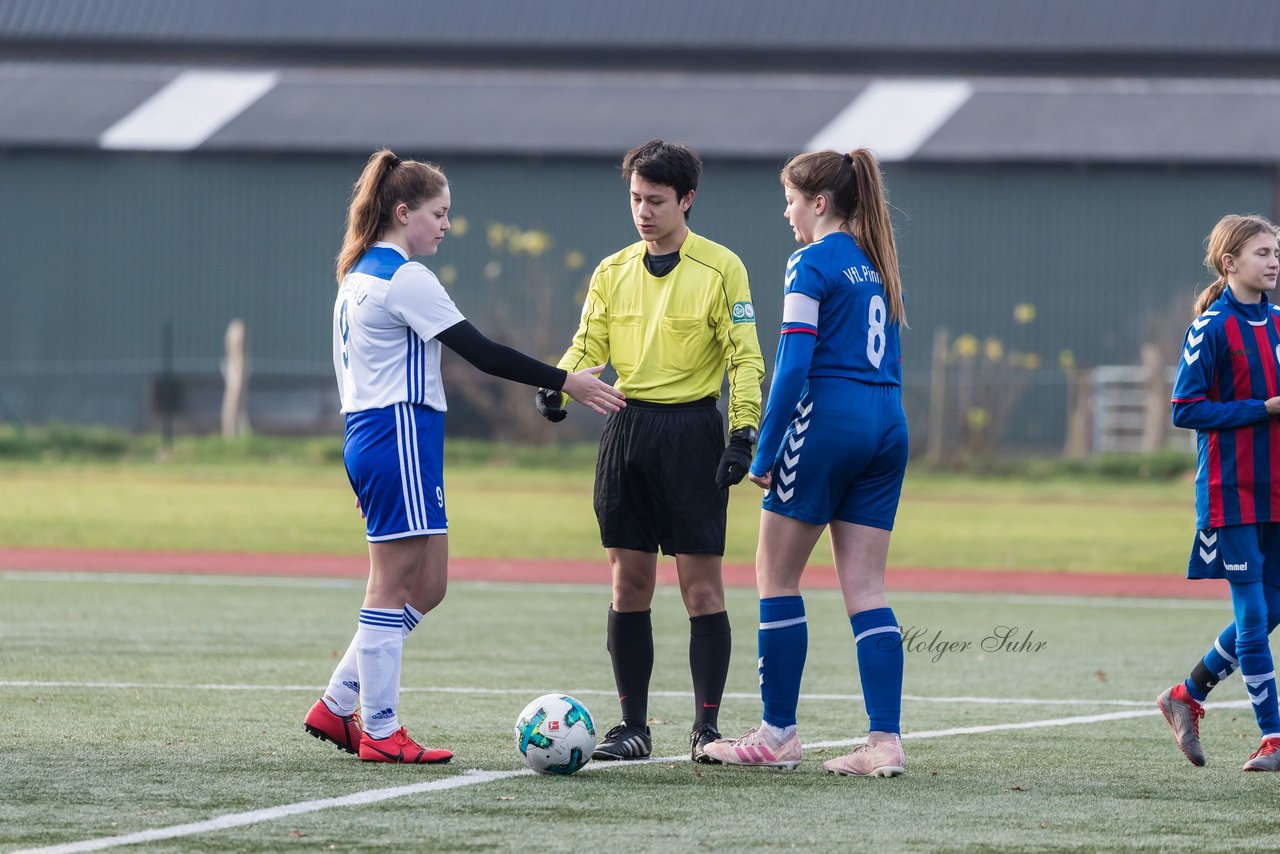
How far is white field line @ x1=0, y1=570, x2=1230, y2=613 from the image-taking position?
13523mm

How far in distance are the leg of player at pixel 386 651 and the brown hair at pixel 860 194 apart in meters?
1.74

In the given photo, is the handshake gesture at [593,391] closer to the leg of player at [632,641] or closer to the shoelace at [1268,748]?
the leg of player at [632,641]

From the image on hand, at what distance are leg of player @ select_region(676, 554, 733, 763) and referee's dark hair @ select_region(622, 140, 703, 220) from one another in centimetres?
123

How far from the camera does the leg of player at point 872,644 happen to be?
18.7 ft

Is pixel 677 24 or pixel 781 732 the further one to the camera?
pixel 677 24

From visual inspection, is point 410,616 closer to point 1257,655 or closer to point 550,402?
point 550,402

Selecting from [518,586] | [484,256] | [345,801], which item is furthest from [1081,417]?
[345,801]

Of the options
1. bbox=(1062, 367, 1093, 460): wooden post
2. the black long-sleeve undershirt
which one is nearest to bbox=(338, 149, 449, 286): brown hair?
the black long-sleeve undershirt

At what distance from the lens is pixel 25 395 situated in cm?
3384

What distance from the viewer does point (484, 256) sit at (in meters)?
33.7

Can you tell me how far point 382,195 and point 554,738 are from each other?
191 cm

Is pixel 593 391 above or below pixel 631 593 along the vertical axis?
above

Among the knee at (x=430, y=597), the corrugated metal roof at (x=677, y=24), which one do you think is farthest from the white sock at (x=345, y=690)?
the corrugated metal roof at (x=677, y=24)

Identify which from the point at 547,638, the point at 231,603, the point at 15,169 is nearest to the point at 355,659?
the point at 547,638
